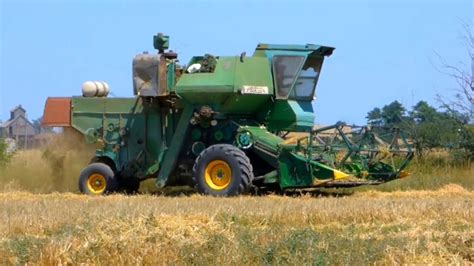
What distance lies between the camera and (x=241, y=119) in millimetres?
16156

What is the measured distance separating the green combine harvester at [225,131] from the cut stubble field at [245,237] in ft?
13.8

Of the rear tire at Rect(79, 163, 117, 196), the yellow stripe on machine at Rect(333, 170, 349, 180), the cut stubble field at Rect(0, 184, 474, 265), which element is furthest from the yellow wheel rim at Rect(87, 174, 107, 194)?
the cut stubble field at Rect(0, 184, 474, 265)

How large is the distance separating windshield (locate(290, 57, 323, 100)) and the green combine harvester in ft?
0.08

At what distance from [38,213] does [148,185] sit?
23.5 feet

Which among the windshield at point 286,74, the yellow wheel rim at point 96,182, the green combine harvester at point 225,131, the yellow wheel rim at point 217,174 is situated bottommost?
the yellow wheel rim at point 96,182

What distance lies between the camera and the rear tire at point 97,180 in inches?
651

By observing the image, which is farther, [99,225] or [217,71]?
[217,71]

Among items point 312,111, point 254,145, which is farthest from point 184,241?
point 312,111

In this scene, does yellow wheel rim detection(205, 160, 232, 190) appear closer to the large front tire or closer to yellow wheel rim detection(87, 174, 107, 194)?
the large front tire

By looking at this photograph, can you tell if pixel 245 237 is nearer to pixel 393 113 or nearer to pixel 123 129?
pixel 123 129

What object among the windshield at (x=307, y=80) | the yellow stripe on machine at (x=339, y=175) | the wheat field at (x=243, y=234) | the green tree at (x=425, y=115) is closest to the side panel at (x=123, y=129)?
the windshield at (x=307, y=80)

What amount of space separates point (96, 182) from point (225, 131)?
2.72m

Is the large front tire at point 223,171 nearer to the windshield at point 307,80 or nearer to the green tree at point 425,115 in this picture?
the windshield at point 307,80

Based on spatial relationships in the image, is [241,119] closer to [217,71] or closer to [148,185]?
[217,71]
